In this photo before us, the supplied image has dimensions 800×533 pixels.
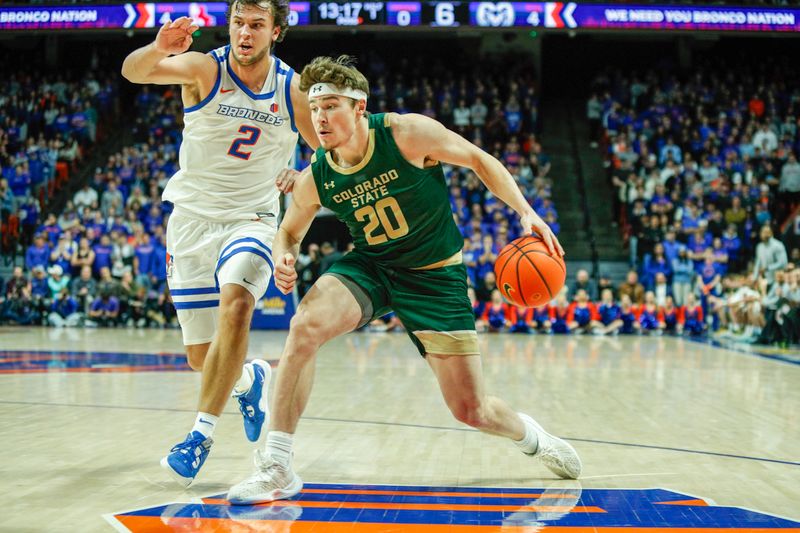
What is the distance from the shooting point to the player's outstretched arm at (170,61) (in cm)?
418

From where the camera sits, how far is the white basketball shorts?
469 cm

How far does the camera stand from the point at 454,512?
12.0 ft

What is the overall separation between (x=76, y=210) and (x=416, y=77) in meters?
9.29

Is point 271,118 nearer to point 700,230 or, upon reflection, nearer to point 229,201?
point 229,201

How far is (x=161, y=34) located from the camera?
417cm

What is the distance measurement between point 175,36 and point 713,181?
15896 mm

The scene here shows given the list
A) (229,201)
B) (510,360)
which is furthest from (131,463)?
(510,360)

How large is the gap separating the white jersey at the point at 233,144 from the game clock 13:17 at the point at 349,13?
15201 millimetres

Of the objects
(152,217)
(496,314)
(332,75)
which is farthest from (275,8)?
(152,217)

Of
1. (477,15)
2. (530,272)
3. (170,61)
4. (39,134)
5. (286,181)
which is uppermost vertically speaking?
→ (477,15)

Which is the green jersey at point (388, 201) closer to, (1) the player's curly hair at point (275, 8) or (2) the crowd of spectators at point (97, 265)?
(1) the player's curly hair at point (275, 8)

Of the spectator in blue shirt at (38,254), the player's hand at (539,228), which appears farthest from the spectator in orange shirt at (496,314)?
the player's hand at (539,228)

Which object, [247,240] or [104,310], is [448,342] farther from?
[104,310]

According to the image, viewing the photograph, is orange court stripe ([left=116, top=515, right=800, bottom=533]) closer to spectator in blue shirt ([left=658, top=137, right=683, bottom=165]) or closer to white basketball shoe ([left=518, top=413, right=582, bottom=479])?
white basketball shoe ([left=518, top=413, right=582, bottom=479])
